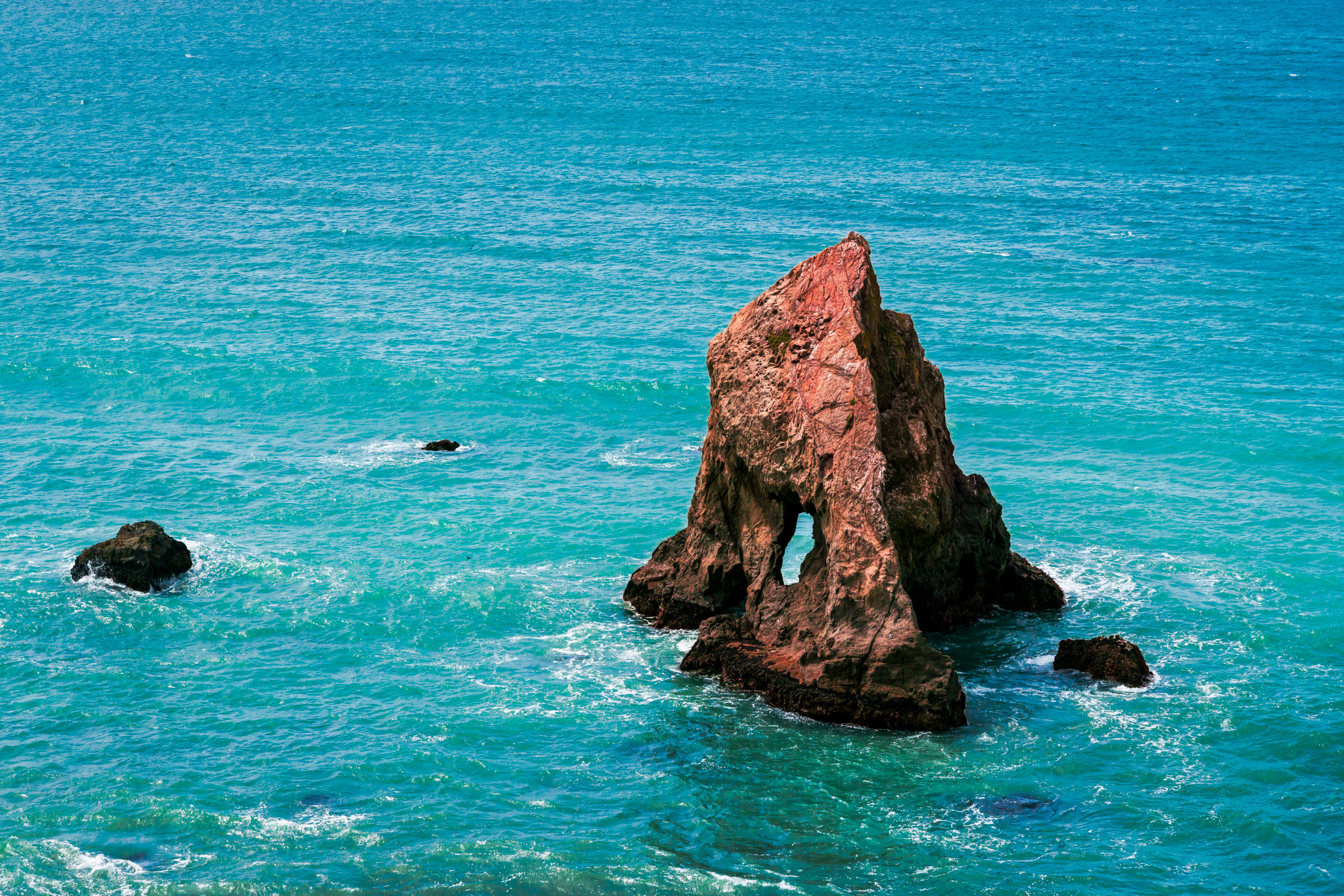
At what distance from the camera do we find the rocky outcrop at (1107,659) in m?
42.1

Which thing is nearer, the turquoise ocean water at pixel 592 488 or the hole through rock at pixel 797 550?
the turquoise ocean water at pixel 592 488

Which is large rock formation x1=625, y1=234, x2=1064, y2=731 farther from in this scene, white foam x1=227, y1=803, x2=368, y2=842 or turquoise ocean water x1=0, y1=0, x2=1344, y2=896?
white foam x1=227, y1=803, x2=368, y2=842

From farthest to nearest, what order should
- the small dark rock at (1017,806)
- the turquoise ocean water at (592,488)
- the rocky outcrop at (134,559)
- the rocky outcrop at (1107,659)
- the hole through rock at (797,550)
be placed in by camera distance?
the hole through rock at (797,550)
the rocky outcrop at (134,559)
the rocky outcrop at (1107,659)
the small dark rock at (1017,806)
the turquoise ocean water at (592,488)

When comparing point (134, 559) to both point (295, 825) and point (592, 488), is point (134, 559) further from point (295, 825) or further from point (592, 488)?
point (592, 488)

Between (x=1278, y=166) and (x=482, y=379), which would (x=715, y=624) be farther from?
(x=1278, y=166)

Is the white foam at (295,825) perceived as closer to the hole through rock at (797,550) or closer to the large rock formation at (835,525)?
the large rock formation at (835,525)

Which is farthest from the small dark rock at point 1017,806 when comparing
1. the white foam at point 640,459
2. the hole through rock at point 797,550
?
the white foam at point 640,459

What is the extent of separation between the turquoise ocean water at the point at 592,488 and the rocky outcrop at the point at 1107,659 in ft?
1.99

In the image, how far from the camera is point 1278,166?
12700 cm

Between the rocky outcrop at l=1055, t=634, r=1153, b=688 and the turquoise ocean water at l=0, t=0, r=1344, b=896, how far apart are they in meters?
0.61

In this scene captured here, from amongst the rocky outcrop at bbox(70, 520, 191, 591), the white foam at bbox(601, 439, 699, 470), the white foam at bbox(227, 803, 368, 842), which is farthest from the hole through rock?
the rocky outcrop at bbox(70, 520, 191, 591)

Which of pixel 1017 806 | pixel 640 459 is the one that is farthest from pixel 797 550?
pixel 1017 806

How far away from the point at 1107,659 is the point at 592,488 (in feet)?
89.1

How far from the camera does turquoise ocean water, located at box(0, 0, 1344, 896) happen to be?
3522 cm
